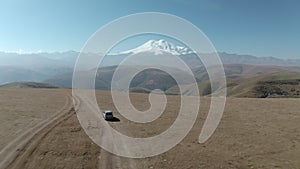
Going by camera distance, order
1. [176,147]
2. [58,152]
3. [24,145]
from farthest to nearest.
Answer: [176,147]
[24,145]
[58,152]

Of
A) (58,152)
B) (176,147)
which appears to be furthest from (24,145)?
(176,147)

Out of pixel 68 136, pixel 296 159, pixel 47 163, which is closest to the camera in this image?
pixel 47 163

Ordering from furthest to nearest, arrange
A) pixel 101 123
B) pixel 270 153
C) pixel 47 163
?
pixel 101 123 → pixel 270 153 → pixel 47 163

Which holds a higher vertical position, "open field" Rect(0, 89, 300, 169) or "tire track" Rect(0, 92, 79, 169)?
"tire track" Rect(0, 92, 79, 169)

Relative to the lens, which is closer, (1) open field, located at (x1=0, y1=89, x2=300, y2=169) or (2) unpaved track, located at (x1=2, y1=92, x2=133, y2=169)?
(2) unpaved track, located at (x1=2, y1=92, x2=133, y2=169)

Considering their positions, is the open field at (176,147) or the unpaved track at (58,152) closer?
the unpaved track at (58,152)

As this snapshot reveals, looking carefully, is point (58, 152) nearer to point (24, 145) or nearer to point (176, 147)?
point (24, 145)

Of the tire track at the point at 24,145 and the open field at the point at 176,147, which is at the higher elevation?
the tire track at the point at 24,145

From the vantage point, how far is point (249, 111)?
5375 cm

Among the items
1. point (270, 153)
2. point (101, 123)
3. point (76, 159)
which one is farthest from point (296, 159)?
point (101, 123)

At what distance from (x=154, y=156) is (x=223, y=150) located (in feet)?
27.4

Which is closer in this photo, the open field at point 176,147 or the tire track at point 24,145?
the tire track at point 24,145

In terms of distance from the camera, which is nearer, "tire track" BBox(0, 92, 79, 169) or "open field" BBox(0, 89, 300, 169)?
"tire track" BBox(0, 92, 79, 169)

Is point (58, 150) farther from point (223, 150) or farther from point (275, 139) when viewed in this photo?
point (275, 139)
